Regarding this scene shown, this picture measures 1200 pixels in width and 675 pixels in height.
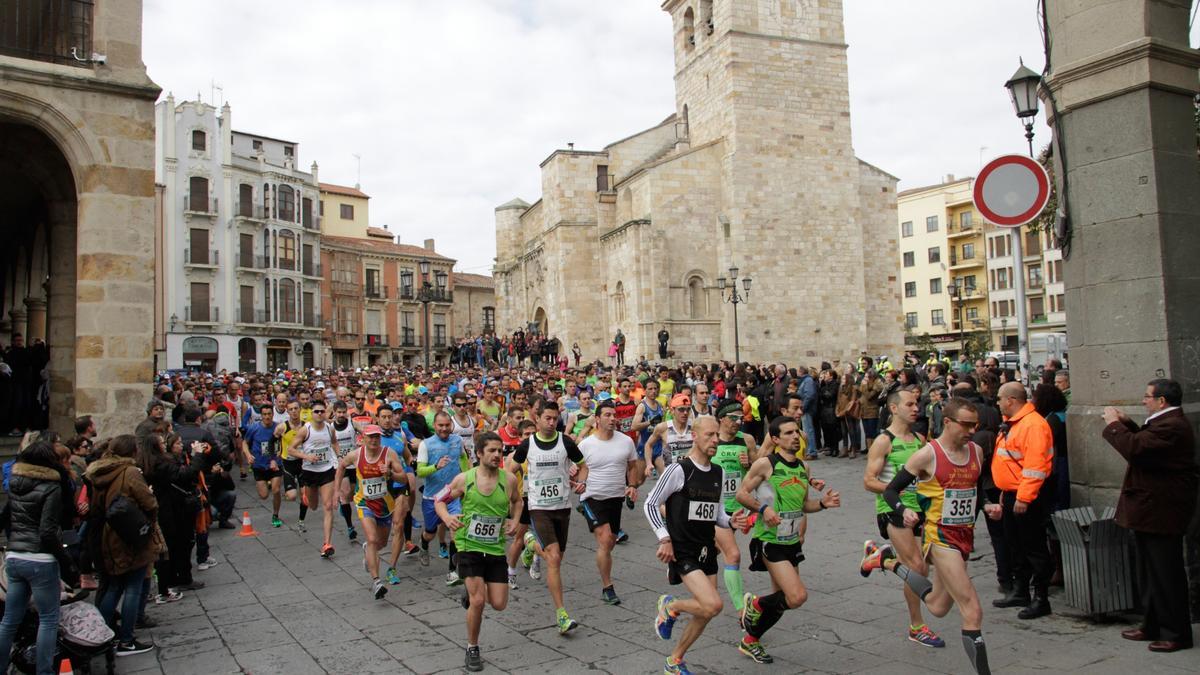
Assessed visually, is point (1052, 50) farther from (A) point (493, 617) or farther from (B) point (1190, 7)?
(A) point (493, 617)

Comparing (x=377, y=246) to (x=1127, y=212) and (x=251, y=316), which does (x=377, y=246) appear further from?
(x=1127, y=212)

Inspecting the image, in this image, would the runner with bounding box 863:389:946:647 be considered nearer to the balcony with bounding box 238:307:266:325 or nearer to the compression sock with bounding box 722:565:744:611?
the compression sock with bounding box 722:565:744:611

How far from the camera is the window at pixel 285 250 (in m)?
48.8

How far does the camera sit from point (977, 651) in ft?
15.8

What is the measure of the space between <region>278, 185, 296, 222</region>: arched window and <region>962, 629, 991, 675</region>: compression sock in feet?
164

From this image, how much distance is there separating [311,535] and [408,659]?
5.50m

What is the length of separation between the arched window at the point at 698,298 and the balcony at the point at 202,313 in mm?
27716

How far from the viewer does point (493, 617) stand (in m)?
7.02

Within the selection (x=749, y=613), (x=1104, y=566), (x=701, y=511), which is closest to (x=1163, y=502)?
(x=1104, y=566)

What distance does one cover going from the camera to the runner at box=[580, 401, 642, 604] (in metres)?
7.35

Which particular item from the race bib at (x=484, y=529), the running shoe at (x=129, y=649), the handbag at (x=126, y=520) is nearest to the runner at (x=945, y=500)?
the race bib at (x=484, y=529)

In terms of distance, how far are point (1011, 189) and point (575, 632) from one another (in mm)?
4898

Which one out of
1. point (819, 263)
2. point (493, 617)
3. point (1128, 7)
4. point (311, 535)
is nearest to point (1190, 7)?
point (1128, 7)

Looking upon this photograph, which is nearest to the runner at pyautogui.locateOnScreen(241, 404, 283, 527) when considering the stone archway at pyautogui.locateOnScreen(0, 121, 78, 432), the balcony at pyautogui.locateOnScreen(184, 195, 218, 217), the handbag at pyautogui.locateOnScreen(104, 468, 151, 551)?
the stone archway at pyautogui.locateOnScreen(0, 121, 78, 432)
